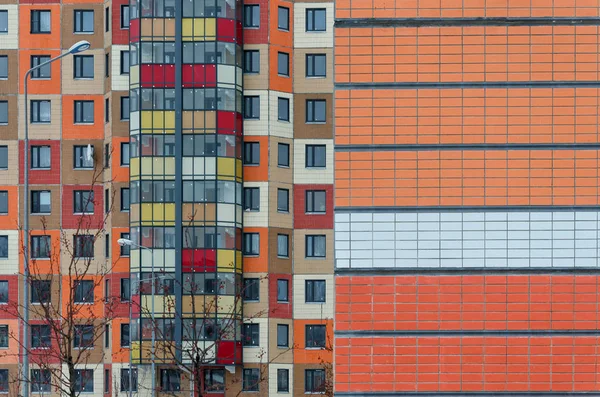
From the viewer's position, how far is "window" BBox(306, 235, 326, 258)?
70.1m

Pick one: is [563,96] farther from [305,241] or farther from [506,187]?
[305,241]

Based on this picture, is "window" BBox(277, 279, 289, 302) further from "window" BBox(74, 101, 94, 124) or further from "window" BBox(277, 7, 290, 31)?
"window" BBox(277, 7, 290, 31)

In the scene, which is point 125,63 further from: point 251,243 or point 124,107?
point 251,243

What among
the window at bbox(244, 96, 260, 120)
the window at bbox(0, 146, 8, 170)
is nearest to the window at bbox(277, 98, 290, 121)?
the window at bbox(244, 96, 260, 120)

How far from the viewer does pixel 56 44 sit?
230 ft

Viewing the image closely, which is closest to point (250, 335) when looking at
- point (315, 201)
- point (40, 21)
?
point (315, 201)

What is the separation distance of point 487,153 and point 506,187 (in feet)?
1.64

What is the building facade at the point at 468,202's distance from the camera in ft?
64.5

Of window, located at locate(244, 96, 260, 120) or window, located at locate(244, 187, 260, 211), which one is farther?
window, located at locate(244, 96, 260, 120)

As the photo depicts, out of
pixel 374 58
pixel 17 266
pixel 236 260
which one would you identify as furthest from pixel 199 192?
pixel 374 58

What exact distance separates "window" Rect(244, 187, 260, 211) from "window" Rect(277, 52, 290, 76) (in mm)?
5541

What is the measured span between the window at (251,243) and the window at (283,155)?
3.45 meters

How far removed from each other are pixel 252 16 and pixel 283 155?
640cm

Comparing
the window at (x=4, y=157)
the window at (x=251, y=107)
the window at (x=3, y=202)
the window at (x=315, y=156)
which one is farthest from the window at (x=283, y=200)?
the window at (x=4, y=157)
